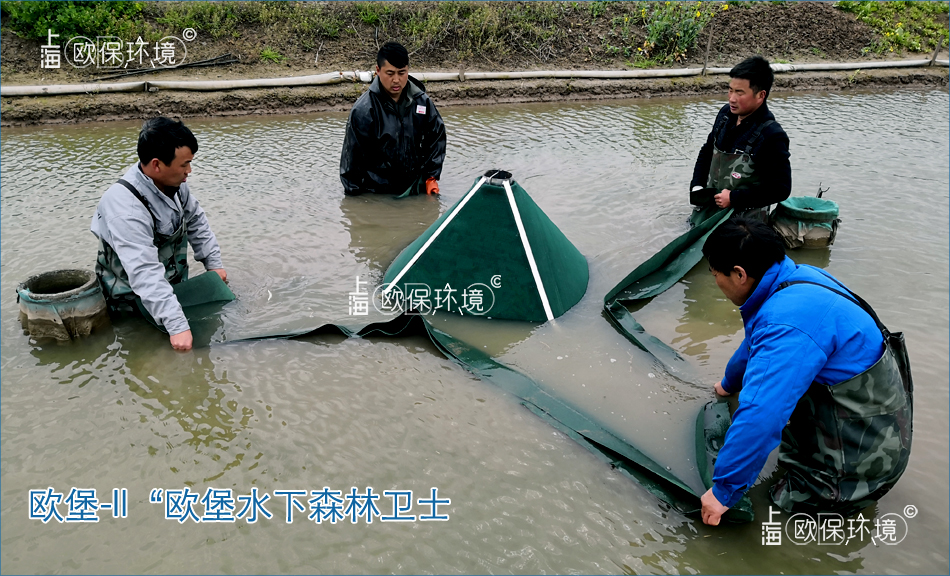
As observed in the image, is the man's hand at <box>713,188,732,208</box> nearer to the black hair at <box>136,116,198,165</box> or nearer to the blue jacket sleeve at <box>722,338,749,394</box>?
the blue jacket sleeve at <box>722,338,749,394</box>

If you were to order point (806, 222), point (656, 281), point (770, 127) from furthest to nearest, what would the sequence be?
point (806, 222), point (656, 281), point (770, 127)

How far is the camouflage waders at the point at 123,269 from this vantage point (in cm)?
338

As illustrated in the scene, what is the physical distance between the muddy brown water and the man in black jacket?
0.22 metres

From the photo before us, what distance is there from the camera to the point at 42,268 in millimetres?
4090

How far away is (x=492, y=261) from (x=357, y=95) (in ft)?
17.3

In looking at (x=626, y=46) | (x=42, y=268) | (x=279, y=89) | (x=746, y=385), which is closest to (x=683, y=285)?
(x=746, y=385)

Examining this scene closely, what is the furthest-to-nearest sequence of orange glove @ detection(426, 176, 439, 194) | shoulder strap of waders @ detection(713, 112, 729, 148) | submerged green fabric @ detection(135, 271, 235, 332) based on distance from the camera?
1. orange glove @ detection(426, 176, 439, 194)
2. shoulder strap of waders @ detection(713, 112, 729, 148)
3. submerged green fabric @ detection(135, 271, 235, 332)

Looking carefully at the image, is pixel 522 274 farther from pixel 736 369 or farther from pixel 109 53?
pixel 109 53

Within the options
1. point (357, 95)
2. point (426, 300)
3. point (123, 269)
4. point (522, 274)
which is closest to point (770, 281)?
point (522, 274)

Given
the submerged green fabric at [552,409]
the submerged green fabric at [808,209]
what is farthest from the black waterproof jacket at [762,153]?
the submerged green fabric at [552,409]

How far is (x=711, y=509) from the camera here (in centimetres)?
225

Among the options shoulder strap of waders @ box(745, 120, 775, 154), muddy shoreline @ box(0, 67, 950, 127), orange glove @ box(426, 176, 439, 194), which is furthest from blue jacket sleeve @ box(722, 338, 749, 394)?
muddy shoreline @ box(0, 67, 950, 127)

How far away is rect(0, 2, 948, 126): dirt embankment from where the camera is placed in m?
7.57

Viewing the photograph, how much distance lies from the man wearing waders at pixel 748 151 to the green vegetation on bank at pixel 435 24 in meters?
6.49
